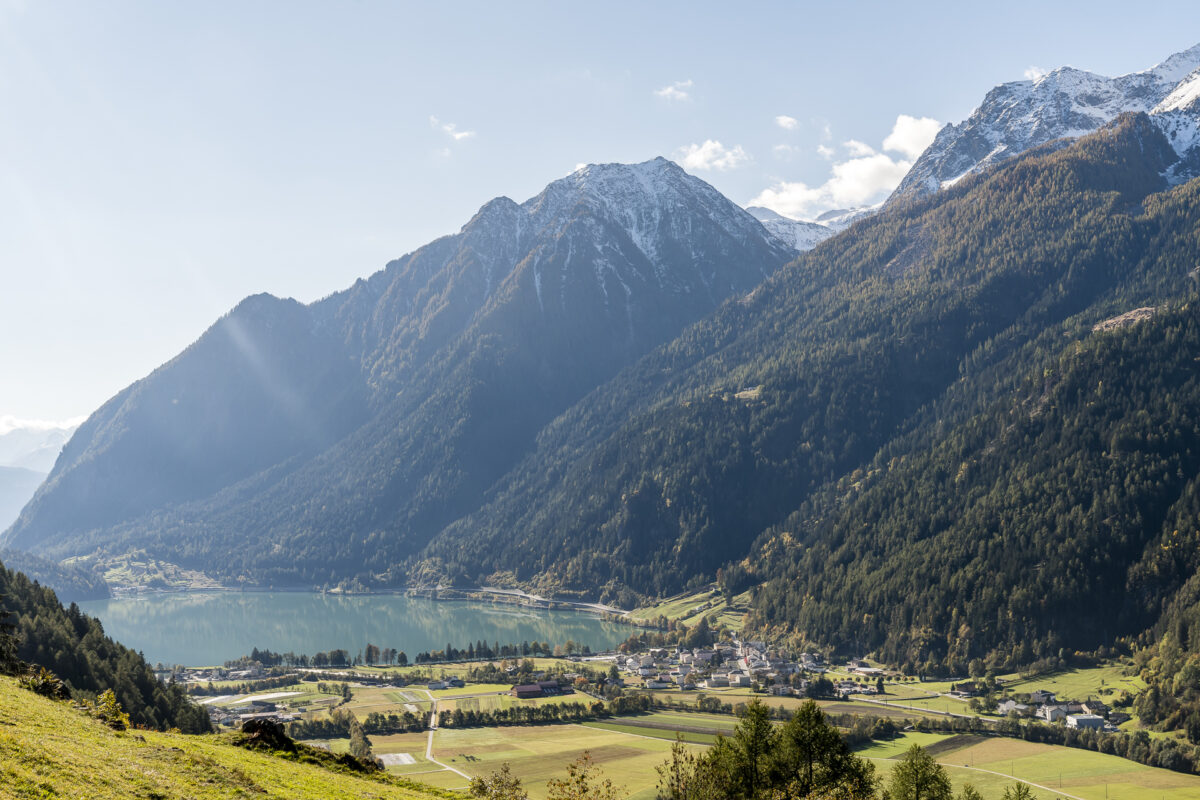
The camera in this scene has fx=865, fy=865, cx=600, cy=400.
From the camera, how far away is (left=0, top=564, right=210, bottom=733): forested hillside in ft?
244

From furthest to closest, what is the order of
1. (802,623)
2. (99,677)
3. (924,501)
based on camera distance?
1. (924,501)
2. (802,623)
3. (99,677)

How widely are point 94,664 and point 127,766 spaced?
58949 mm

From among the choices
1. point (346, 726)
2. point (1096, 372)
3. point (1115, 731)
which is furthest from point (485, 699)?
point (1096, 372)

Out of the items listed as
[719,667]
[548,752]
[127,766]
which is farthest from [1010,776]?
[127,766]

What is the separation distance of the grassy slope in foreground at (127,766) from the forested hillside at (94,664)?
3710 cm

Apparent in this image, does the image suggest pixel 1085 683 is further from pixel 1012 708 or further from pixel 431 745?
pixel 431 745

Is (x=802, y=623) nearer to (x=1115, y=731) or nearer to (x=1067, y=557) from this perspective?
(x=1067, y=557)

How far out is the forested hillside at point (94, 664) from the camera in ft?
244

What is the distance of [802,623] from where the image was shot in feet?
598

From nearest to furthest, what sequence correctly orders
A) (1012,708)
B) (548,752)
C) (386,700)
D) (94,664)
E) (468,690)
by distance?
(94,664) < (548,752) < (1012,708) < (386,700) < (468,690)

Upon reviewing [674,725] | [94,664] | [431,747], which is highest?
[94,664]

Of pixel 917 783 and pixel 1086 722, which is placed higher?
pixel 917 783

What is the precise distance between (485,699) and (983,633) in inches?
3409

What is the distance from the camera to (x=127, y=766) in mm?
29359
